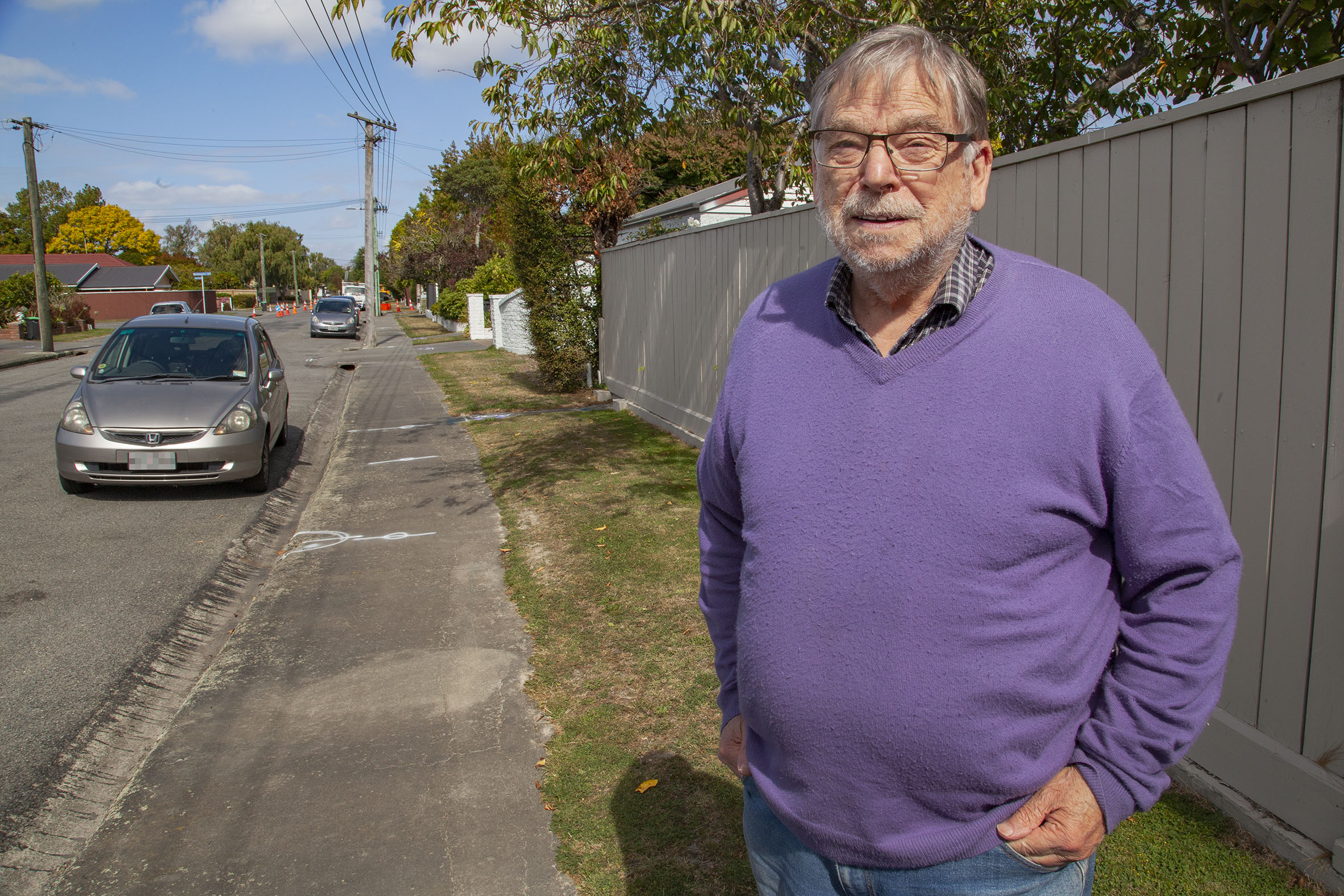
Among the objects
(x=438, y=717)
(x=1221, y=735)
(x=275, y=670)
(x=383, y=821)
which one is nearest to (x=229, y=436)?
(x=275, y=670)

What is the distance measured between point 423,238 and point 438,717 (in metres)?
56.3

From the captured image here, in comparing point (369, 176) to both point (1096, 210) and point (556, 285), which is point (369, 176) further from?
point (1096, 210)

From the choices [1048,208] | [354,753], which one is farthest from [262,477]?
[1048,208]

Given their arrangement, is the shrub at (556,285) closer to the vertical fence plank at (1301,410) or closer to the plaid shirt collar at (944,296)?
the vertical fence plank at (1301,410)

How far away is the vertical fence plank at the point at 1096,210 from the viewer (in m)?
3.58

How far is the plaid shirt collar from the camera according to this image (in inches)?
60.7

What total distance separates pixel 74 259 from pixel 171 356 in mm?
96528

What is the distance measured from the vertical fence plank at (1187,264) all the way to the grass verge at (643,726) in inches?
55.5

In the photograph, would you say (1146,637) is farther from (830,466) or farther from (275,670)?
(275,670)

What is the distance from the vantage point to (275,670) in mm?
4727

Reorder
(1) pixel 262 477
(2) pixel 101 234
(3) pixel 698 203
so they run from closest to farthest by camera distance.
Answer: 1. (1) pixel 262 477
2. (3) pixel 698 203
3. (2) pixel 101 234

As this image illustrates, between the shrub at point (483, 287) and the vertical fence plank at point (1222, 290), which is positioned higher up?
the shrub at point (483, 287)

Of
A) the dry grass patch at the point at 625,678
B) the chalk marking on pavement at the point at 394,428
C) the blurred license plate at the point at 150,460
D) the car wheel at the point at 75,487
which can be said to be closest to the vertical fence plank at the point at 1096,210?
the dry grass patch at the point at 625,678

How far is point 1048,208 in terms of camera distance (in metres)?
3.97
